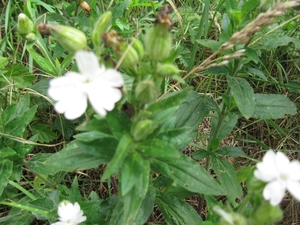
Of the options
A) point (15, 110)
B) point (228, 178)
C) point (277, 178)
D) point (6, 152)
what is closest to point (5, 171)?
point (6, 152)

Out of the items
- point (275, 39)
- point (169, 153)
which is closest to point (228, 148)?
point (275, 39)

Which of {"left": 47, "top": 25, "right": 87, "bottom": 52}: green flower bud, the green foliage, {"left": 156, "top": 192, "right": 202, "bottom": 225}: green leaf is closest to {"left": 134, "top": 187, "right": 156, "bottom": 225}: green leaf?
the green foliage

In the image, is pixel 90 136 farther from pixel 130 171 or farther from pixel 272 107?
pixel 272 107

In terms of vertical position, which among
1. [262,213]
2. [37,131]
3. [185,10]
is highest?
[262,213]

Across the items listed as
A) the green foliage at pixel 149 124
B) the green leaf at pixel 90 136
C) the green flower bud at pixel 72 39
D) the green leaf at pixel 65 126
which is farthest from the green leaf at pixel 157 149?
the green leaf at pixel 65 126

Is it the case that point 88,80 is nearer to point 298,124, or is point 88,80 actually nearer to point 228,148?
point 228,148

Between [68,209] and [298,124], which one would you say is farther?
[298,124]

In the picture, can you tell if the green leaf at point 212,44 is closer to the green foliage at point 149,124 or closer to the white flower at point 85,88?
the green foliage at point 149,124

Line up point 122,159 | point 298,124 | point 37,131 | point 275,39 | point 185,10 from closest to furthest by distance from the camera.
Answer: point 122,159 < point 275,39 < point 37,131 < point 298,124 < point 185,10
